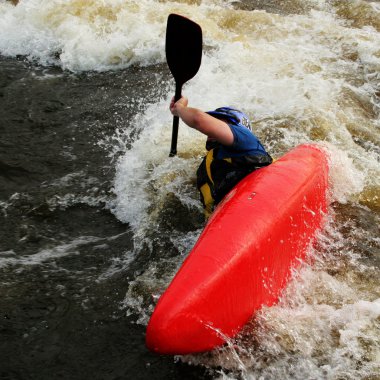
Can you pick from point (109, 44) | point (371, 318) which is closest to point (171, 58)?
point (371, 318)

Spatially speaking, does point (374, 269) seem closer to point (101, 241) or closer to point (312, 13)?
point (101, 241)

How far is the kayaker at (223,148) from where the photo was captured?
9.29 feet

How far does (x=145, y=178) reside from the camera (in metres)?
3.99

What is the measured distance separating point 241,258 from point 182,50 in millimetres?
1589

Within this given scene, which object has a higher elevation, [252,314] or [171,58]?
[171,58]

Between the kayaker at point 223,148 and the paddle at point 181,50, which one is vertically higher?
the paddle at point 181,50

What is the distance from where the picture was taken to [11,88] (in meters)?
5.38

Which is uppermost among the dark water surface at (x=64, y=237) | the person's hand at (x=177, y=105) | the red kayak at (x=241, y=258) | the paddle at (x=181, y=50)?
the paddle at (x=181, y=50)

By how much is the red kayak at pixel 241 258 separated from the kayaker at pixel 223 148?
0.10m

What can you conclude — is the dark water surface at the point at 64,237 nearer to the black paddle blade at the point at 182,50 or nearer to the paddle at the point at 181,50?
the paddle at the point at 181,50

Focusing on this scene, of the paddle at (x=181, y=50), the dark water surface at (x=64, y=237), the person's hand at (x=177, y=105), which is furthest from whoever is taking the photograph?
the paddle at (x=181, y=50)

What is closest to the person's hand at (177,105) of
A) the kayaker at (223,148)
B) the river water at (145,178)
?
the kayaker at (223,148)

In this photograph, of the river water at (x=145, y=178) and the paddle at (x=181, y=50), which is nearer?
the river water at (x=145, y=178)

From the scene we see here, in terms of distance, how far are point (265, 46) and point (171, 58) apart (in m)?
3.18
